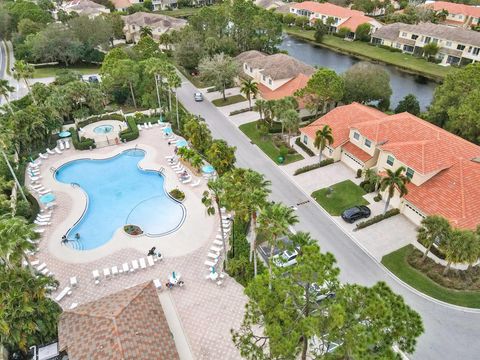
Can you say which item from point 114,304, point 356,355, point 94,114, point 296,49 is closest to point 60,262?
point 114,304

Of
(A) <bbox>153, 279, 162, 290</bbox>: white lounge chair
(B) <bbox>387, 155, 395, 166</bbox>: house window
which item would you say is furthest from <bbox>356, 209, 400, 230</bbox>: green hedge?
(A) <bbox>153, 279, 162, 290</bbox>: white lounge chair

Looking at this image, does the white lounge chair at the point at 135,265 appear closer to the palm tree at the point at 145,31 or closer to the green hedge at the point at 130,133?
the green hedge at the point at 130,133

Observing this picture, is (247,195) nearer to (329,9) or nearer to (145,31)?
(145,31)

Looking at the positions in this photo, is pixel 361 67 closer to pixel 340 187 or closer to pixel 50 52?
pixel 340 187

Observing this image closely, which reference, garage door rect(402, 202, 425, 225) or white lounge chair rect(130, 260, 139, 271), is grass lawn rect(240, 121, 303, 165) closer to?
garage door rect(402, 202, 425, 225)

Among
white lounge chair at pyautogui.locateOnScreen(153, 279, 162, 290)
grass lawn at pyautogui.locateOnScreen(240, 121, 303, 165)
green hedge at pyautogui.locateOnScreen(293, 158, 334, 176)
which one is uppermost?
green hedge at pyautogui.locateOnScreen(293, 158, 334, 176)

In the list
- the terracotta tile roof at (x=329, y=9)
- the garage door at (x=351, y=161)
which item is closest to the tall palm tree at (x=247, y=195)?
the garage door at (x=351, y=161)

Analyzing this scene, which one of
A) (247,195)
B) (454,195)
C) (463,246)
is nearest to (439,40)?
(454,195)
